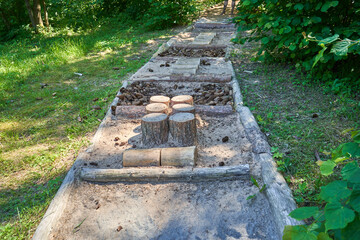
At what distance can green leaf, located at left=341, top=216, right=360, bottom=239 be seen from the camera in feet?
3.91

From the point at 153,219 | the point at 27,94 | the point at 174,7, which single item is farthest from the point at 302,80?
the point at 174,7

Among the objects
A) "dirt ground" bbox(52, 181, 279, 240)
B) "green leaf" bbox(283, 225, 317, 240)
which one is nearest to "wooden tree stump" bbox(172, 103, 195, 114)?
"dirt ground" bbox(52, 181, 279, 240)

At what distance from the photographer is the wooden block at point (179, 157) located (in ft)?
9.68

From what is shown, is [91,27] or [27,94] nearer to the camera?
[27,94]

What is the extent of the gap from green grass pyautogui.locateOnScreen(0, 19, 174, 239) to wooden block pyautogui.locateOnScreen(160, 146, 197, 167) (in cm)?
110

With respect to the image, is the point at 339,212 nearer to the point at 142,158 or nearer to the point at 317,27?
the point at 142,158

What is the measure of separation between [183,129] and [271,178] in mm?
1120

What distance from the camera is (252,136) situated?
335 centimetres

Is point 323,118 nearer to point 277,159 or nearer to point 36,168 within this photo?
point 277,159

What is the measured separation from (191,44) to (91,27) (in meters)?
5.94

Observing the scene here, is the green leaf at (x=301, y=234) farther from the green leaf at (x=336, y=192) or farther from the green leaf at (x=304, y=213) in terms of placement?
the green leaf at (x=336, y=192)

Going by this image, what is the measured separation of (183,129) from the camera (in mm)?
3277

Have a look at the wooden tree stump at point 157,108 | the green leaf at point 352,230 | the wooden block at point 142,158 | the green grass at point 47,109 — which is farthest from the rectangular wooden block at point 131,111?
the green leaf at point 352,230

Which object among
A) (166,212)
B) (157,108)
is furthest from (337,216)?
(157,108)
